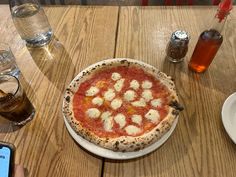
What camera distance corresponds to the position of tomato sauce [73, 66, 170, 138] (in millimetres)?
733

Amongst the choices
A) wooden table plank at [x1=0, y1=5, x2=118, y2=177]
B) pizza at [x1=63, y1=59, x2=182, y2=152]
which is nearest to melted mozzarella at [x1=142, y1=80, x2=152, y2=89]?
pizza at [x1=63, y1=59, x2=182, y2=152]

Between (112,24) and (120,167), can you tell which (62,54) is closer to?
(112,24)

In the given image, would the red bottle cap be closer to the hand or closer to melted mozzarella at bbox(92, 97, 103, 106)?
melted mozzarella at bbox(92, 97, 103, 106)

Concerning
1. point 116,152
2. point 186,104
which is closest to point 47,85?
point 116,152

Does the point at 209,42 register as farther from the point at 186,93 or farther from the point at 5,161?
the point at 5,161

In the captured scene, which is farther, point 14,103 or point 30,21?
point 30,21

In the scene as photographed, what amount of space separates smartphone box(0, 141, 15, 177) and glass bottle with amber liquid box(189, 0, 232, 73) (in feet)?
2.13

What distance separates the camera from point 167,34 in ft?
3.47

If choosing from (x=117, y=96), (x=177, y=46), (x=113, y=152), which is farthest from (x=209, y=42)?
(x=113, y=152)

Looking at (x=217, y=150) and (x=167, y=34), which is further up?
(x=167, y=34)

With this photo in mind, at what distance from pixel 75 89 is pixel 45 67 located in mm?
207

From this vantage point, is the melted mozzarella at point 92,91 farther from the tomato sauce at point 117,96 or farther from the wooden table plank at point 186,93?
the wooden table plank at point 186,93

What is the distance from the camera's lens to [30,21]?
40.1 inches

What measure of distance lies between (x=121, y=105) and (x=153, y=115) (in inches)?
4.2
